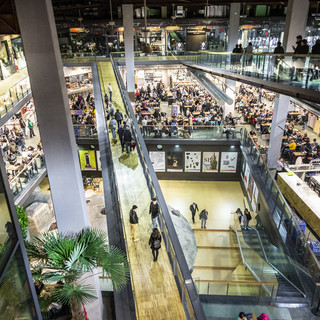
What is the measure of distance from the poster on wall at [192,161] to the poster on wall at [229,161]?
5.01 feet

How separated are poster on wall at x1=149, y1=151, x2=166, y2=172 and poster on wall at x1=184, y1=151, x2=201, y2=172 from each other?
145 cm

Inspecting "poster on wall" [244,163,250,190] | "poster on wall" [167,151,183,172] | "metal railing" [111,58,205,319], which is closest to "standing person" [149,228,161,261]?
"metal railing" [111,58,205,319]

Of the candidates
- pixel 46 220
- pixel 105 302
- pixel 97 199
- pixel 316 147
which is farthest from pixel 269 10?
pixel 105 302

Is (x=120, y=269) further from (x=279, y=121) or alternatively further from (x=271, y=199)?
(x=279, y=121)

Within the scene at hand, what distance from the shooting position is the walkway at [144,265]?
6348mm

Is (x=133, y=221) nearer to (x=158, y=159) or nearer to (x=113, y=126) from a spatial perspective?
(x=113, y=126)

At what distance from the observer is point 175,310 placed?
6.29 metres

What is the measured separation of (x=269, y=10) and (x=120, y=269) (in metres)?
31.8

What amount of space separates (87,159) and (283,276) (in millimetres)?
14713

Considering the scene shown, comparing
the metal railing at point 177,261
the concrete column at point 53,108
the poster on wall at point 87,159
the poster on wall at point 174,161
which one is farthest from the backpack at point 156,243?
the poster on wall at point 87,159

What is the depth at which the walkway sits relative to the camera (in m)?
6.35

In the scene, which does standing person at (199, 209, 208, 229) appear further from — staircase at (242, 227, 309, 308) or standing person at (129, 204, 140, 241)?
standing person at (129, 204, 140, 241)

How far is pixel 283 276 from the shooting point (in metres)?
10.6

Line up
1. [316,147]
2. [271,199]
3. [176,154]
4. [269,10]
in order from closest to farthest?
[271,199]
[316,147]
[176,154]
[269,10]
